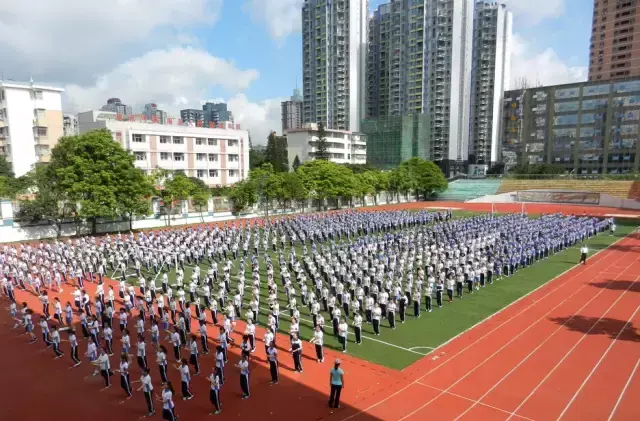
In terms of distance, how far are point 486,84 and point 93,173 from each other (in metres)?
90.2

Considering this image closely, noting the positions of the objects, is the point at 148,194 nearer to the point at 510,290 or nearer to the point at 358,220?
the point at 358,220

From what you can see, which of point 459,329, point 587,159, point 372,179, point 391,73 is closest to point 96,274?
point 459,329

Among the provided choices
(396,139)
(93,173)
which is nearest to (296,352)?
(93,173)

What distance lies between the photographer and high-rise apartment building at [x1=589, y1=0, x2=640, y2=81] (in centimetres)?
7738

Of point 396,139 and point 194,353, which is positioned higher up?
point 396,139

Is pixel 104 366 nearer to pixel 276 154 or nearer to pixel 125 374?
pixel 125 374

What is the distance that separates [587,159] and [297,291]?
227ft

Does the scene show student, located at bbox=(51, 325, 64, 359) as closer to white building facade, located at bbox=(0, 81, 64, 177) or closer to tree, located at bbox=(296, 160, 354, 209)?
tree, located at bbox=(296, 160, 354, 209)

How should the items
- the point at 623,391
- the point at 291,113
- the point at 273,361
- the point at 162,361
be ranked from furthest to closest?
the point at 291,113 → the point at 273,361 → the point at 162,361 → the point at 623,391

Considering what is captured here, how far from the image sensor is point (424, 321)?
1253 centimetres

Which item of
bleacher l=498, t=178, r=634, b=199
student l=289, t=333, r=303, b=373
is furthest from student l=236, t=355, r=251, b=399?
bleacher l=498, t=178, r=634, b=199

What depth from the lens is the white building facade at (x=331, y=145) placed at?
239 feet

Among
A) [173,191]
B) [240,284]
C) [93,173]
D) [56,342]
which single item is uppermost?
[93,173]

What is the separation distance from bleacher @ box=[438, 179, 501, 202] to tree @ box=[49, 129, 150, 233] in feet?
145
